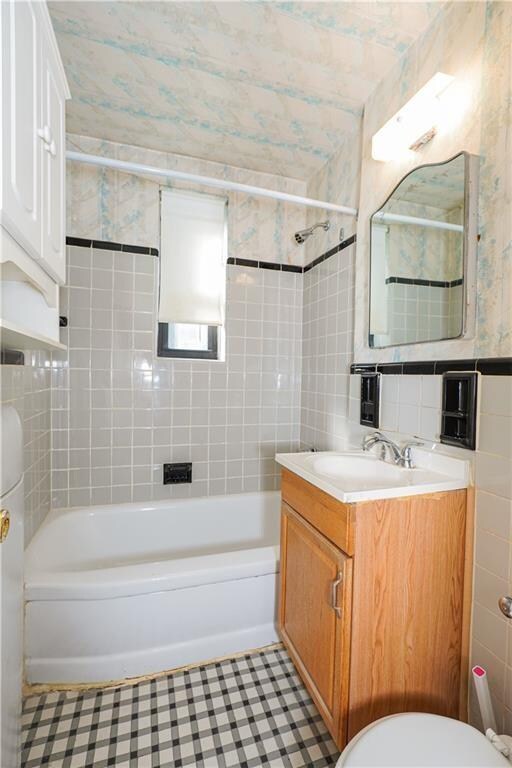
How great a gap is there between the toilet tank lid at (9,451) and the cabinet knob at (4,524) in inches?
1.7

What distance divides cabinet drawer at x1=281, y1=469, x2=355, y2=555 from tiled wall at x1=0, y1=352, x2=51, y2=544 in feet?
3.71

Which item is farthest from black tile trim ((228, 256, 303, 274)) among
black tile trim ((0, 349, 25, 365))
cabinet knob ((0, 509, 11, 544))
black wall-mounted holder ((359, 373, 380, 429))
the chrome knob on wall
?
the chrome knob on wall

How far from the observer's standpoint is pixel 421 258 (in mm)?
1352

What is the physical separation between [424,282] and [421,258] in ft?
0.33

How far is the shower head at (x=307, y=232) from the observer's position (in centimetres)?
200

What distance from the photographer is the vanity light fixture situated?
119 cm

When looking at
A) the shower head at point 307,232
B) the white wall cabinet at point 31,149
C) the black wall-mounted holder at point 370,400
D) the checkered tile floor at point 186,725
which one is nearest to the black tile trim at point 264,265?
the shower head at point 307,232

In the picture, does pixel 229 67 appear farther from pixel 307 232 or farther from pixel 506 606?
pixel 506 606

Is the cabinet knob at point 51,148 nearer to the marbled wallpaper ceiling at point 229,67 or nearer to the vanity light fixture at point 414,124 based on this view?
the marbled wallpaper ceiling at point 229,67

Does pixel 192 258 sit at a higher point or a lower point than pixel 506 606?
higher

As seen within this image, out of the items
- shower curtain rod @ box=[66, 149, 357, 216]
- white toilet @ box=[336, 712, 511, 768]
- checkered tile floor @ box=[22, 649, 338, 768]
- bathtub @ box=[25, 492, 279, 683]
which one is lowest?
checkered tile floor @ box=[22, 649, 338, 768]

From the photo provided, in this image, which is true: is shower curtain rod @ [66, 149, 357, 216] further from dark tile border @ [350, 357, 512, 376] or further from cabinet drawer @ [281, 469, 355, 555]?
cabinet drawer @ [281, 469, 355, 555]

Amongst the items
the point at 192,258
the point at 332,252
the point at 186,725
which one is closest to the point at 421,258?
the point at 332,252

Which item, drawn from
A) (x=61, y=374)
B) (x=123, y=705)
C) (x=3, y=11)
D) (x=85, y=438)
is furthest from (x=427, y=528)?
(x=61, y=374)
